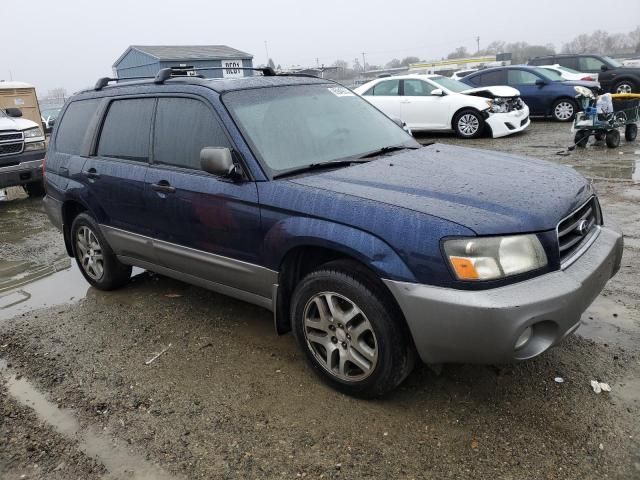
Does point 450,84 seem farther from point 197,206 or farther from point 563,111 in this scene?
point 197,206

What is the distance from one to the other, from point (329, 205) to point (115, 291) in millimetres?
2912

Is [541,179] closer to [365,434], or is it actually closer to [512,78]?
[365,434]

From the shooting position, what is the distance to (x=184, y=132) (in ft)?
12.4

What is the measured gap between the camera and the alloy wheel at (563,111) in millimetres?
14242

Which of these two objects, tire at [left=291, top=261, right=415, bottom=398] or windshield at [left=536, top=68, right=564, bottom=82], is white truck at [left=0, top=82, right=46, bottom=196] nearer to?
tire at [left=291, top=261, right=415, bottom=398]

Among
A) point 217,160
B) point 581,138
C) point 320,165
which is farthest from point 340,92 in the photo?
point 581,138

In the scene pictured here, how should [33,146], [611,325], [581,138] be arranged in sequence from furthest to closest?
[581,138], [33,146], [611,325]

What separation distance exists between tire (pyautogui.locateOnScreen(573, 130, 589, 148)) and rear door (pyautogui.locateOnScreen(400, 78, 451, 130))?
122 inches

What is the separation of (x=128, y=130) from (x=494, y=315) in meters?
3.16

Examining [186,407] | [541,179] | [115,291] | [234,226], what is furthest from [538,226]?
[115,291]

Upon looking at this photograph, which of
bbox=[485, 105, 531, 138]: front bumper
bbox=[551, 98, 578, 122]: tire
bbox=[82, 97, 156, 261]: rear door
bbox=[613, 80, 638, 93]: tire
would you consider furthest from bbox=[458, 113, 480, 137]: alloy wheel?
bbox=[82, 97, 156, 261]: rear door

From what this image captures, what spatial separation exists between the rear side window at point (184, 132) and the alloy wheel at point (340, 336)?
122cm

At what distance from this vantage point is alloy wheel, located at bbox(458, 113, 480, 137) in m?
12.3

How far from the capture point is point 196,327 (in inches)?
162
